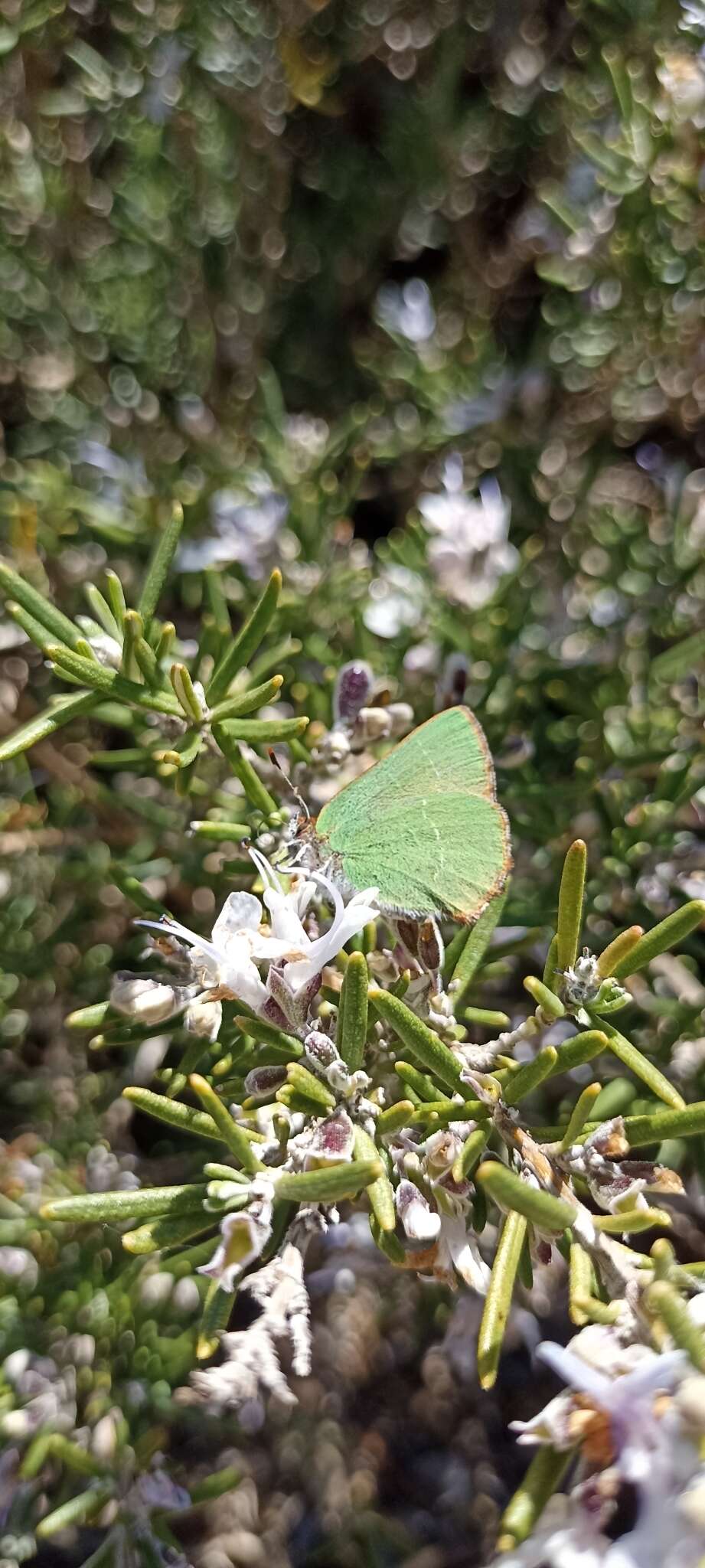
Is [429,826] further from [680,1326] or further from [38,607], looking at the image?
[38,607]

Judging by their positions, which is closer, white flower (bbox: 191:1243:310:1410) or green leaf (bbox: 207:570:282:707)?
white flower (bbox: 191:1243:310:1410)

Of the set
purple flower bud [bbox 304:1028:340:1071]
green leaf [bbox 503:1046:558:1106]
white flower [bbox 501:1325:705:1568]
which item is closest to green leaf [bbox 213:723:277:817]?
purple flower bud [bbox 304:1028:340:1071]

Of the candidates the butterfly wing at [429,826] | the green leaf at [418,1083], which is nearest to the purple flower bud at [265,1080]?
the green leaf at [418,1083]

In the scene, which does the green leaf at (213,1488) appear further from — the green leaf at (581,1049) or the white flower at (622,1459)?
the green leaf at (581,1049)

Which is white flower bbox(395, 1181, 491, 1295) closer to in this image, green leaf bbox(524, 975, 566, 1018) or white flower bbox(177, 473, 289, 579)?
green leaf bbox(524, 975, 566, 1018)

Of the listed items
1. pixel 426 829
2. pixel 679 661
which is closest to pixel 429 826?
pixel 426 829

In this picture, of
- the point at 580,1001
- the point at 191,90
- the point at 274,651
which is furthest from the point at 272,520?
the point at 191,90
